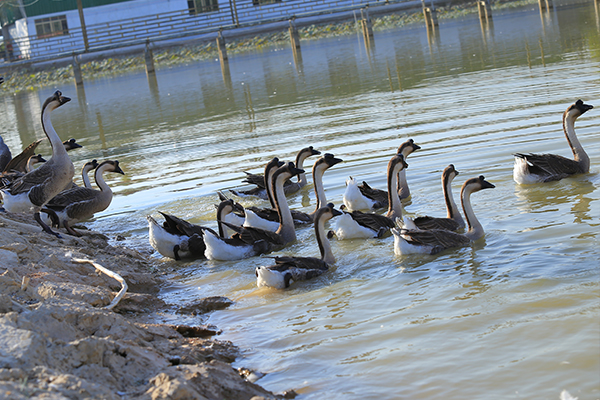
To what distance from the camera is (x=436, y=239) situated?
7801mm

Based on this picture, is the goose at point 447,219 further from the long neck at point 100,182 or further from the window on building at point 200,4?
the window on building at point 200,4

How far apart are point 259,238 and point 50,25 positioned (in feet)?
215

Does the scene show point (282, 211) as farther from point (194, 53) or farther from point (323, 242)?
point (194, 53)

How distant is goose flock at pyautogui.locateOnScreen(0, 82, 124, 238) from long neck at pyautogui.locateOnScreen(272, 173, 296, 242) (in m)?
3.37

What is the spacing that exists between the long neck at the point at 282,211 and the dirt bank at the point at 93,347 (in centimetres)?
241

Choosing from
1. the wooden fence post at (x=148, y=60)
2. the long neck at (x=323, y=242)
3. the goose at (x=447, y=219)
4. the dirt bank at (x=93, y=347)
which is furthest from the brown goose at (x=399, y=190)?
the wooden fence post at (x=148, y=60)

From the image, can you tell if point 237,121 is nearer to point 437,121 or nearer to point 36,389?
point 437,121

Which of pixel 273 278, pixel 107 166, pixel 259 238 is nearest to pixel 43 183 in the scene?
pixel 107 166

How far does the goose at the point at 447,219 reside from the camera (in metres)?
8.30

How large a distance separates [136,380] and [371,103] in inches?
674

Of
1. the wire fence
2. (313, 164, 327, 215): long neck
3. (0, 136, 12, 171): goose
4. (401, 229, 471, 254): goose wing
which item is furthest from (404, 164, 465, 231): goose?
the wire fence

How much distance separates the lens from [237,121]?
21.3 meters

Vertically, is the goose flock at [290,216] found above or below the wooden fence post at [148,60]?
below

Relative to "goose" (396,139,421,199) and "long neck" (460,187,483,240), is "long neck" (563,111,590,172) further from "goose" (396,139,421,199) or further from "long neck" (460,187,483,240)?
"long neck" (460,187,483,240)
